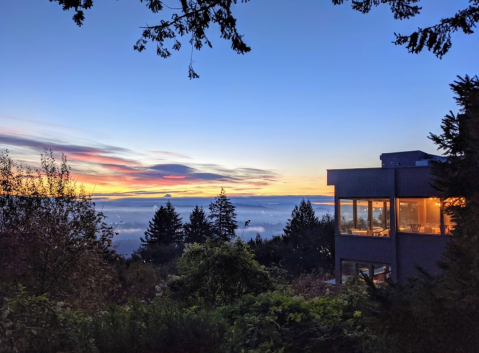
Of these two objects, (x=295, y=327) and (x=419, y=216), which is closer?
(x=295, y=327)

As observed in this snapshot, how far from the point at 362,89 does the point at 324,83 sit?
140cm

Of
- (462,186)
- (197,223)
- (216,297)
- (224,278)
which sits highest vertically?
(462,186)

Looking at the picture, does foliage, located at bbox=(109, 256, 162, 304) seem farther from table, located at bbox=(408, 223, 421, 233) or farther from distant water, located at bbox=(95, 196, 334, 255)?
distant water, located at bbox=(95, 196, 334, 255)

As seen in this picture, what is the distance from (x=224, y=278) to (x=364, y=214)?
29.3 feet

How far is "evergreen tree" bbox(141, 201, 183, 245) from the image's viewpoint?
167 ft

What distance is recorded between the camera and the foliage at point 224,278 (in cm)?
719

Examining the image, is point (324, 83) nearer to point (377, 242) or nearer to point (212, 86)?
point (212, 86)

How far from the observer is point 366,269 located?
14070 mm

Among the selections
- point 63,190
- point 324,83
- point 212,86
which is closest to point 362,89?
point 324,83

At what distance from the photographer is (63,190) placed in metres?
9.09

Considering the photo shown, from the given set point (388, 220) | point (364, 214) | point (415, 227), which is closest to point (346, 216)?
point (364, 214)

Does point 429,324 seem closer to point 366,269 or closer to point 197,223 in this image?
point 366,269

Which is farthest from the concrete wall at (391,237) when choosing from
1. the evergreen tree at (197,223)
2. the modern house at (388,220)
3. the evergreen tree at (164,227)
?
the evergreen tree at (164,227)

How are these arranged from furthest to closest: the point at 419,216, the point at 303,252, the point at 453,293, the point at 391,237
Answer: the point at 303,252 < the point at 391,237 < the point at 419,216 < the point at 453,293
